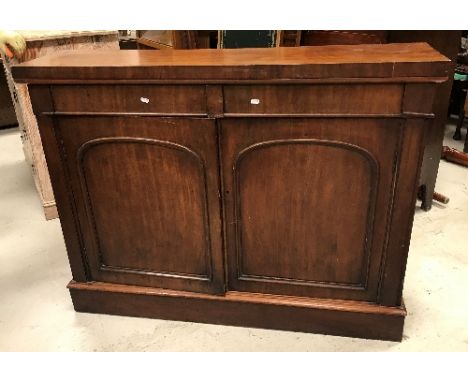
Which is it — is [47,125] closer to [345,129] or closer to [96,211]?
[96,211]

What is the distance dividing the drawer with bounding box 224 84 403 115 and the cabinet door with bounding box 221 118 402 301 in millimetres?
40

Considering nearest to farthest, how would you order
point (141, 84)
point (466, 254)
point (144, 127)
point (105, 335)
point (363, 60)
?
point (363, 60) < point (141, 84) < point (144, 127) < point (105, 335) < point (466, 254)

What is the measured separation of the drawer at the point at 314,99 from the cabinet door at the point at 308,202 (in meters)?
0.04

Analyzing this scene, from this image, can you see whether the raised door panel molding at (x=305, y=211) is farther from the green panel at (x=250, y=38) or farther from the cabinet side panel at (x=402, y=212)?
the green panel at (x=250, y=38)

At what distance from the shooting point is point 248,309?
73.6 inches

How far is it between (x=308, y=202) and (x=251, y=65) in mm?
552

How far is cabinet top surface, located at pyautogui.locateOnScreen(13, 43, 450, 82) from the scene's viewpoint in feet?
4.43

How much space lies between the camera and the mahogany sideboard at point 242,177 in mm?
1439

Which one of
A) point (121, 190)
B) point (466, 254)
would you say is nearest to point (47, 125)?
point (121, 190)

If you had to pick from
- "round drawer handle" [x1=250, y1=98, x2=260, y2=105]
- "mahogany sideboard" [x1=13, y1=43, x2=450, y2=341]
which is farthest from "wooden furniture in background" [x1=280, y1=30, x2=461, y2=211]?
"round drawer handle" [x1=250, y1=98, x2=260, y2=105]

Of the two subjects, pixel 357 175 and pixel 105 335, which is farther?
pixel 105 335

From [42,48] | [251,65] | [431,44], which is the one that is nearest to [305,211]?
[251,65]

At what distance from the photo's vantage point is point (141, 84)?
150 centimetres
